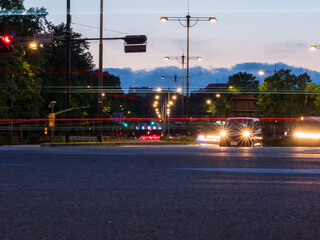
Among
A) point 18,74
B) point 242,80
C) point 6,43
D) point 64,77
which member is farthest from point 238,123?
point 242,80

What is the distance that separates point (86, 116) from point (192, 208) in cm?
7000

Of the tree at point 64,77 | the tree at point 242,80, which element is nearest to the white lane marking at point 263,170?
Result: the tree at point 64,77

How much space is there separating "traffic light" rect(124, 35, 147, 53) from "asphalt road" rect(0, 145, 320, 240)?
1663cm

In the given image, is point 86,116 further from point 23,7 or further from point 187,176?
point 187,176

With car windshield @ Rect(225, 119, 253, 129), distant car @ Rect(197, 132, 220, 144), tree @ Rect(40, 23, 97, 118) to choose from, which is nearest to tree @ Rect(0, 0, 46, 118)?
tree @ Rect(40, 23, 97, 118)

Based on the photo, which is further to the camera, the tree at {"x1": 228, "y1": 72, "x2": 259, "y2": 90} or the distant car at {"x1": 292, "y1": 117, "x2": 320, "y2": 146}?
the tree at {"x1": 228, "y1": 72, "x2": 259, "y2": 90}

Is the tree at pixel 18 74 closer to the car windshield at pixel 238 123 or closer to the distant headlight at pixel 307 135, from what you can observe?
the car windshield at pixel 238 123

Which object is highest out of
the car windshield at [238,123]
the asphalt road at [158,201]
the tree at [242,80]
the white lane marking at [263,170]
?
the tree at [242,80]

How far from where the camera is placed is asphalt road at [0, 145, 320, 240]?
4.27 metres

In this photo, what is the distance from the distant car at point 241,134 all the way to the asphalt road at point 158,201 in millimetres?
14501

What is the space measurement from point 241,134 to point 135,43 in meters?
7.83

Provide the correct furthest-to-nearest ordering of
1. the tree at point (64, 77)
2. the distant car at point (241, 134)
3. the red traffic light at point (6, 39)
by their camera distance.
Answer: the tree at point (64, 77) < the distant car at point (241, 134) < the red traffic light at point (6, 39)

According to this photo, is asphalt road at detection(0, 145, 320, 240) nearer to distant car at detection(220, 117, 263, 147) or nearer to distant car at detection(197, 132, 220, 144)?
distant car at detection(220, 117, 263, 147)

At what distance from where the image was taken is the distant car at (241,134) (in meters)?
24.3
